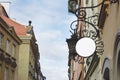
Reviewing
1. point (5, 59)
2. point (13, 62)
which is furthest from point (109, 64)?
point (13, 62)

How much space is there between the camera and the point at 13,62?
45.9m

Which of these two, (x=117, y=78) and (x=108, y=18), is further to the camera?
(x=108, y=18)

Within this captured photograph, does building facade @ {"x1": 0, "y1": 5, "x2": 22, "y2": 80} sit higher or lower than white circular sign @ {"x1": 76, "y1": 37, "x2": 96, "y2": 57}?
lower

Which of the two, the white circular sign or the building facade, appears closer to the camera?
the white circular sign

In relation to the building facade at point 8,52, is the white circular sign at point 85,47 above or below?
above

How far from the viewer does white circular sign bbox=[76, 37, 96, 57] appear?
938 cm

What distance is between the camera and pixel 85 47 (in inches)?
372

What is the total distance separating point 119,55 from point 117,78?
60 centimetres

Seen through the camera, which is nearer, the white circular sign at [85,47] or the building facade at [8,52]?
the white circular sign at [85,47]

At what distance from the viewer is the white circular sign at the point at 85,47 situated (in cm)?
938

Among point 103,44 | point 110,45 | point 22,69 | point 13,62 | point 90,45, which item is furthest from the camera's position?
point 22,69

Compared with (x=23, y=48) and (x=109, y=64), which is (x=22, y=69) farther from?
(x=109, y=64)

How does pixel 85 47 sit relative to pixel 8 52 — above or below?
above

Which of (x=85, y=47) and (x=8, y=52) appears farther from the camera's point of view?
(x=8, y=52)
